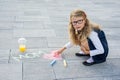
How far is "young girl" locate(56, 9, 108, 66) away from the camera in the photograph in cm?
387

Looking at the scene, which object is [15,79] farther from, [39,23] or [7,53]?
[39,23]

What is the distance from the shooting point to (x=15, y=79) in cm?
367

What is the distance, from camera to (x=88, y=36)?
392 cm

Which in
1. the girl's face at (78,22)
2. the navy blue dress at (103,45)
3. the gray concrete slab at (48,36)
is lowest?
the gray concrete slab at (48,36)

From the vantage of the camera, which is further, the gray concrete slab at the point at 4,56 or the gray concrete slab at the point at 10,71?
the gray concrete slab at the point at 4,56

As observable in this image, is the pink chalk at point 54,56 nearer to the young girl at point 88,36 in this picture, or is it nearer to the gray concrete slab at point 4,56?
the young girl at point 88,36

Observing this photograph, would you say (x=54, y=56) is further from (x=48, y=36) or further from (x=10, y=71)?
(x=48, y=36)

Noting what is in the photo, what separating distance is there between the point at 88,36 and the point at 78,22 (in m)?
0.25

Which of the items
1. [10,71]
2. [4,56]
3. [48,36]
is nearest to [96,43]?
[10,71]

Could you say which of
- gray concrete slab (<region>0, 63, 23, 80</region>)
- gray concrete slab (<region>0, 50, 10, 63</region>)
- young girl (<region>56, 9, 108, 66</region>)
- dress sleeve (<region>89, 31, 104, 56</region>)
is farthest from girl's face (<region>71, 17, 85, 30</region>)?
gray concrete slab (<region>0, 50, 10, 63</region>)

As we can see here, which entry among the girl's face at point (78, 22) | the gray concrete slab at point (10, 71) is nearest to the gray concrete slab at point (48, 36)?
the gray concrete slab at point (10, 71)

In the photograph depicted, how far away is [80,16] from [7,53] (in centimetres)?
144

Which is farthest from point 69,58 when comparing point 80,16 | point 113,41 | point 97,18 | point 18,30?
point 97,18

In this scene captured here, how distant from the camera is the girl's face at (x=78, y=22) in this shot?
3.85m
